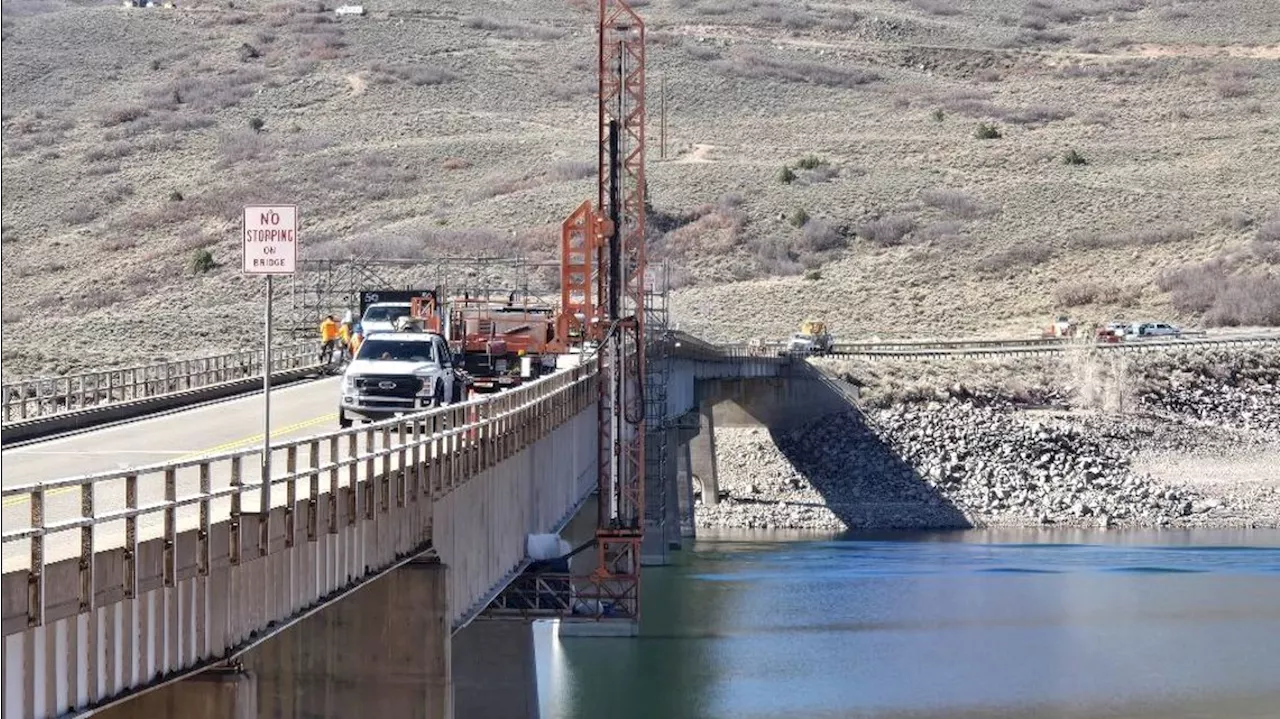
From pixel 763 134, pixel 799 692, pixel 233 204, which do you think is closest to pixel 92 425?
pixel 799 692

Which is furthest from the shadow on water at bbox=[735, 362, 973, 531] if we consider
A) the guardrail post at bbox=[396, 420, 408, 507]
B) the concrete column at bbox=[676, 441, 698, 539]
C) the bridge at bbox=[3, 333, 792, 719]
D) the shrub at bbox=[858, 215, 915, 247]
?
the guardrail post at bbox=[396, 420, 408, 507]

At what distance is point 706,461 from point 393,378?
4114 cm

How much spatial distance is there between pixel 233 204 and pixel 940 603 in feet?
259


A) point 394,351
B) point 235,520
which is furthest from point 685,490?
point 235,520

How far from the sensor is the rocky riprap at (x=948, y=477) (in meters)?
73.3

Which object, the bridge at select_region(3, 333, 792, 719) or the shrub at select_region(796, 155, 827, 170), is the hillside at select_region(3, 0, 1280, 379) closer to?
the shrub at select_region(796, 155, 827, 170)

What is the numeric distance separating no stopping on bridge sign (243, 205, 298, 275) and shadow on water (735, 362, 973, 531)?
5665 cm

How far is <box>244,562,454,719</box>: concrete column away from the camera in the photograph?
20422 mm

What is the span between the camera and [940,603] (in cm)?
5544

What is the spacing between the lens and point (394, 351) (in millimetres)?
38594

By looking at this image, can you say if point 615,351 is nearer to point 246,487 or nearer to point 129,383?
point 129,383

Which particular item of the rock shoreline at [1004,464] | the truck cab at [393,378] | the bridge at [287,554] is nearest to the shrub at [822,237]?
the rock shoreline at [1004,464]

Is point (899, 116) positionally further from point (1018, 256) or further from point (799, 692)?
point (799, 692)

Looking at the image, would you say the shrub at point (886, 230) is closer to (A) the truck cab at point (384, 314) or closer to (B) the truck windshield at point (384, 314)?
(A) the truck cab at point (384, 314)
